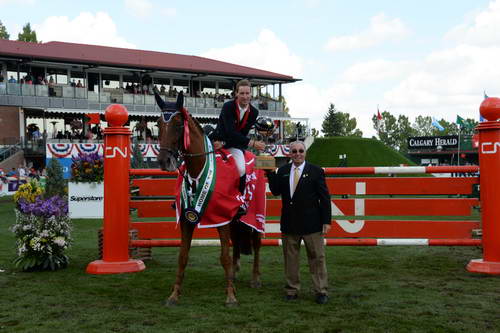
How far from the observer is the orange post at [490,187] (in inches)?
274

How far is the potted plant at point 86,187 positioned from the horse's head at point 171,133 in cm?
1011

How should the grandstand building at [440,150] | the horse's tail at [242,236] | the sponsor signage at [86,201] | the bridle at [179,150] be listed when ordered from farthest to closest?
1. the grandstand building at [440,150]
2. the sponsor signage at [86,201]
3. the horse's tail at [242,236]
4. the bridle at [179,150]

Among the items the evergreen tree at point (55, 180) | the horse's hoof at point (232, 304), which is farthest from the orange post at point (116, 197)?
the evergreen tree at point (55, 180)

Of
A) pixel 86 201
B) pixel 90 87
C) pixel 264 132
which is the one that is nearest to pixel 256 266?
pixel 264 132

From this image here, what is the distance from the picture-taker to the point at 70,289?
6461 millimetres

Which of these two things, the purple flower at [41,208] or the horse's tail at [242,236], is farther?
the purple flower at [41,208]

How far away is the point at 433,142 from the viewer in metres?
55.0

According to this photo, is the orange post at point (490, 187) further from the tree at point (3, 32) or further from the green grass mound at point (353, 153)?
the tree at point (3, 32)

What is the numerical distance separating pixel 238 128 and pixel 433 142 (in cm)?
5255

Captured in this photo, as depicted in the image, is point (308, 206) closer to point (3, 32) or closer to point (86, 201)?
point (86, 201)

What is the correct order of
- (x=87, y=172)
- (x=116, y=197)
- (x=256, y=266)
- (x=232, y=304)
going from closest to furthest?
(x=232, y=304)
(x=256, y=266)
(x=116, y=197)
(x=87, y=172)

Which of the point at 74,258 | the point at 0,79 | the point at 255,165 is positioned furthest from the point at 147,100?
the point at 255,165

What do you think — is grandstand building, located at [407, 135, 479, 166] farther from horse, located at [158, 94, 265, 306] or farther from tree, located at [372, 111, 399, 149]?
tree, located at [372, 111, 399, 149]

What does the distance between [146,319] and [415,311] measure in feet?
8.85
